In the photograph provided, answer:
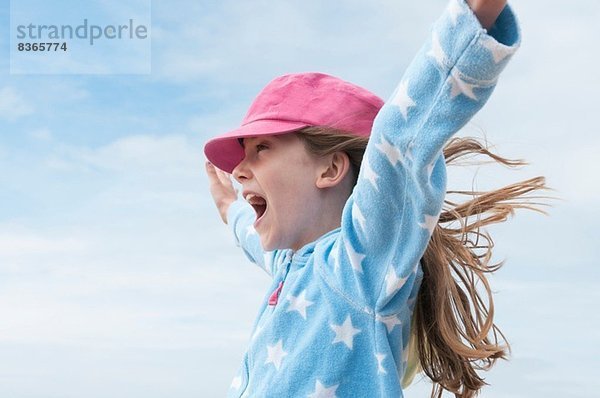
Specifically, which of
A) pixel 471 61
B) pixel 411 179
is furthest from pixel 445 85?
pixel 411 179

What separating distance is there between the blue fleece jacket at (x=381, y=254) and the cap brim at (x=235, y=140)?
287 mm

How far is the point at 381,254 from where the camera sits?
6.67ft

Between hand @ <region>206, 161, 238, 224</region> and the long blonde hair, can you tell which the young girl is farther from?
hand @ <region>206, 161, 238, 224</region>

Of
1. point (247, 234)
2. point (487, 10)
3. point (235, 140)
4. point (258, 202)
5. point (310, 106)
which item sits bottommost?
point (247, 234)

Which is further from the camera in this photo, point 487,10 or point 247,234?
point 247,234

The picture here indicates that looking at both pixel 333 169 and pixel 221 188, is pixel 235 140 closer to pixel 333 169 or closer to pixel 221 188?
pixel 333 169

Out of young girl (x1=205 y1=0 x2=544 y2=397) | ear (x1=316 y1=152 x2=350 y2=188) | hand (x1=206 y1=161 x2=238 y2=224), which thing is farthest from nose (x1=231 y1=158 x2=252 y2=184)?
hand (x1=206 y1=161 x2=238 y2=224)

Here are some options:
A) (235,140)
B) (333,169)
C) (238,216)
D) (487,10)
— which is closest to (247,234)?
(238,216)

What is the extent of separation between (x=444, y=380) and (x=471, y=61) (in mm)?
992

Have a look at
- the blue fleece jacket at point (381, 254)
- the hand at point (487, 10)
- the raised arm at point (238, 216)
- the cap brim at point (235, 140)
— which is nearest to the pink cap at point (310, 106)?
the cap brim at point (235, 140)

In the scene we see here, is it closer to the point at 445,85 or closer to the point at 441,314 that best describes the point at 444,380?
the point at 441,314

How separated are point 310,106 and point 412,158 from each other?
0.54 meters

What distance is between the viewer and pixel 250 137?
2.43 m

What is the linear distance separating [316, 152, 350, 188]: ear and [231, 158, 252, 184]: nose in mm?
215
